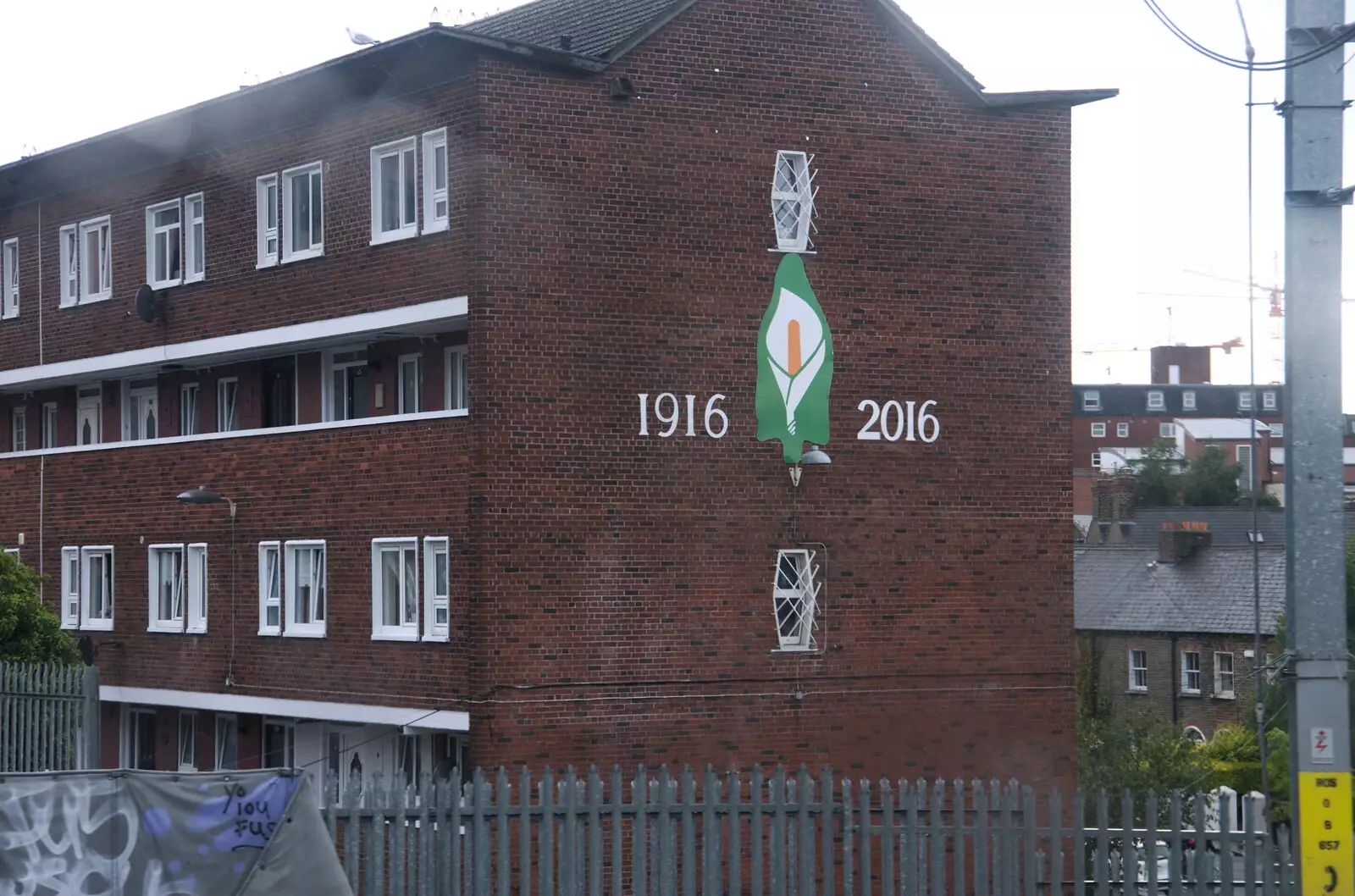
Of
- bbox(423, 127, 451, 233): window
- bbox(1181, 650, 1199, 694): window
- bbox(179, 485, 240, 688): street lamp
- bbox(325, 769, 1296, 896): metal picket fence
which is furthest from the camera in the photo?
bbox(1181, 650, 1199, 694): window

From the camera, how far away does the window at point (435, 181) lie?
24266mm

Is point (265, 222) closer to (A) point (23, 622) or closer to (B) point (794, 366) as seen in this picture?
(A) point (23, 622)

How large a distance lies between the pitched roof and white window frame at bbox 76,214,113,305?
33039mm

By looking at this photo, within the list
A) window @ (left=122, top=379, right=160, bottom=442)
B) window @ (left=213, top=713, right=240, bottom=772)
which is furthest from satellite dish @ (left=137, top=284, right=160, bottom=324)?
window @ (left=213, top=713, right=240, bottom=772)

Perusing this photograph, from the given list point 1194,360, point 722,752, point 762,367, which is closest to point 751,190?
point 762,367

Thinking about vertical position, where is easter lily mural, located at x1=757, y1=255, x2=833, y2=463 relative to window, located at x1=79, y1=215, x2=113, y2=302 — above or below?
below

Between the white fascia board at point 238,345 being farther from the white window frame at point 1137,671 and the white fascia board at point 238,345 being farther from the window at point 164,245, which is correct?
the white window frame at point 1137,671

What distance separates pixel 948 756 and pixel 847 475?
4036 mm

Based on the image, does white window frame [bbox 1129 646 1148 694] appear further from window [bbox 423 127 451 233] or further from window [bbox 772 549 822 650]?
window [bbox 423 127 451 233]

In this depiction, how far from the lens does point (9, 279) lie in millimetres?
33031

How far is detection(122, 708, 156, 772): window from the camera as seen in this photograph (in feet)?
102

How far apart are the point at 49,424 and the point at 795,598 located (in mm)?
15859

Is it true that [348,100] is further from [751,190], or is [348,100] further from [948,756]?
[948,756]

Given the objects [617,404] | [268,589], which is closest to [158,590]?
[268,589]
